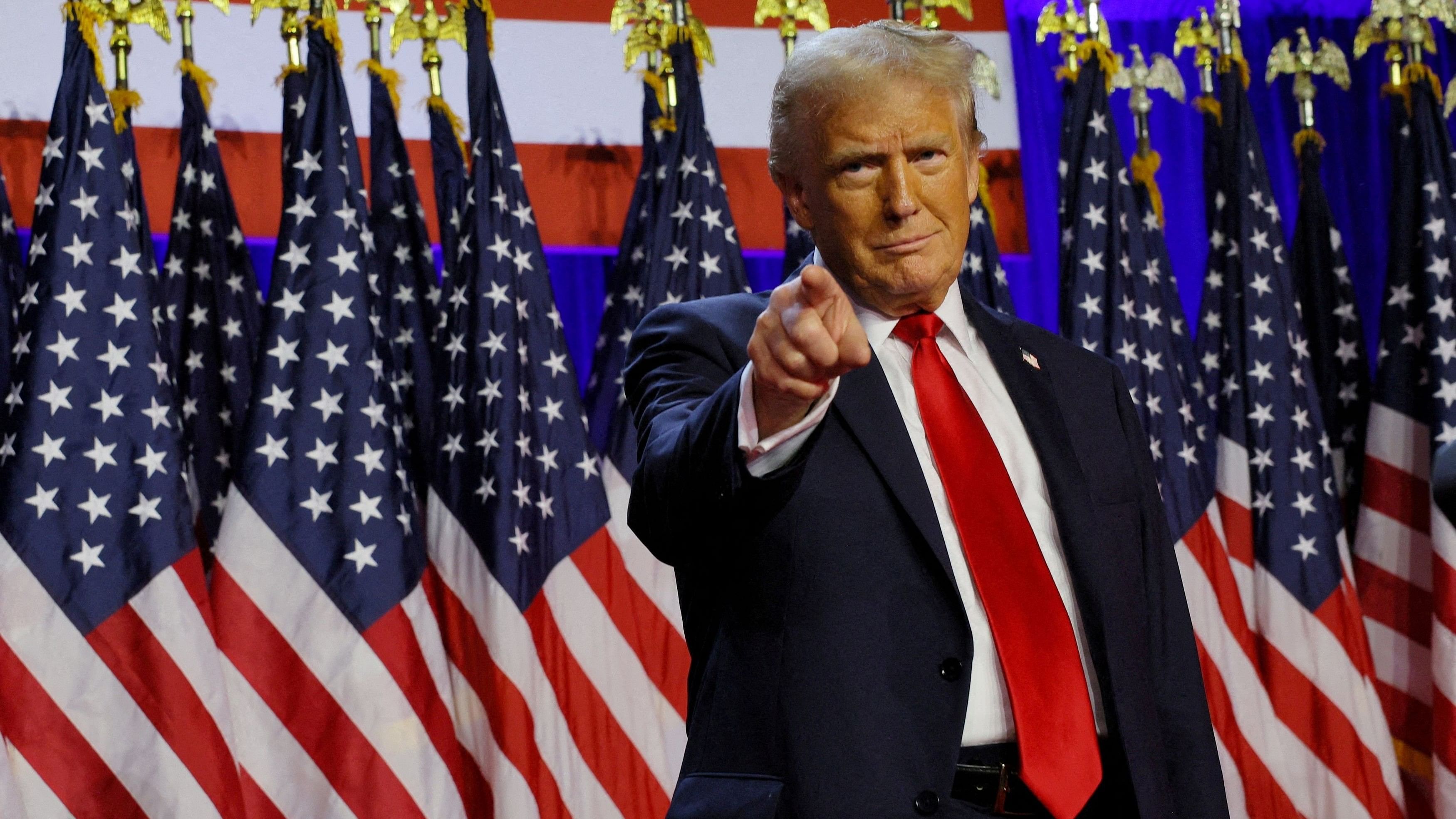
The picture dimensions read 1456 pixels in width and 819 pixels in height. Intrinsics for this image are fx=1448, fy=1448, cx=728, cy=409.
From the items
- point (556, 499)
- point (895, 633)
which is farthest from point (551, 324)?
point (895, 633)

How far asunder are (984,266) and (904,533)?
7.96ft

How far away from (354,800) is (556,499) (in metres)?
0.78

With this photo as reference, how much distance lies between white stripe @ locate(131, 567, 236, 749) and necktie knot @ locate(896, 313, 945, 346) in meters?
2.02

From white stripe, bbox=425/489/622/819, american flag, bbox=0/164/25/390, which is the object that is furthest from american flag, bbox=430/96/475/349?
american flag, bbox=0/164/25/390

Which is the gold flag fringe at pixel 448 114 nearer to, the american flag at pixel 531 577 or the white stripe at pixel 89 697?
the american flag at pixel 531 577

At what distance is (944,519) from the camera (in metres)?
1.36

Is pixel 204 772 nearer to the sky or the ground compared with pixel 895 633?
nearer to the ground

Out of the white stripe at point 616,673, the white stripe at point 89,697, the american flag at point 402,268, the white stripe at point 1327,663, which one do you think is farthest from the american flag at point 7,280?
the white stripe at point 1327,663

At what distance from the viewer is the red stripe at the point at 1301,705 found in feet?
11.4

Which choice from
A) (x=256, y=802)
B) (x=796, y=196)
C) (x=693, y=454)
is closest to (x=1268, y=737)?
(x=256, y=802)

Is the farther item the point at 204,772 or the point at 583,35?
the point at 583,35

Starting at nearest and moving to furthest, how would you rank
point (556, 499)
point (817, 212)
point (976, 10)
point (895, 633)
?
point (895, 633) → point (817, 212) → point (556, 499) → point (976, 10)

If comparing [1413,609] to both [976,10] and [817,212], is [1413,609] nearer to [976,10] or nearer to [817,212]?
[976,10]

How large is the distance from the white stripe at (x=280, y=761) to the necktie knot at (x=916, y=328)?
2.04 meters
